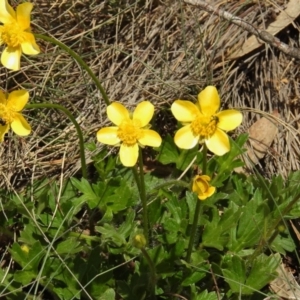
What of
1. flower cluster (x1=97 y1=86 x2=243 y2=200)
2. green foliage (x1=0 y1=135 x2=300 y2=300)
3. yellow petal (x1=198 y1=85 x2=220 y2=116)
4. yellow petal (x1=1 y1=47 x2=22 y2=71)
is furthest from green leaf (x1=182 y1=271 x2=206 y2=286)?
yellow petal (x1=1 y1=47 x2=22 y2=71)

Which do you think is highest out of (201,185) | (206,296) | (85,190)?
(201,185)

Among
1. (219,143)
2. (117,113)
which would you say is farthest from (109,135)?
(219,143)

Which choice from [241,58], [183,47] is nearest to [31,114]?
[183,47]

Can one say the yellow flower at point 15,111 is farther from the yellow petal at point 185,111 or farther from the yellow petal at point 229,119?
the yellow petal at point 229,119

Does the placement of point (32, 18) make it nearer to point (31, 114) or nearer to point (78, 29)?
point (78, 29)

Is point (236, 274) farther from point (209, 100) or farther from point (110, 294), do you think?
point (209, 100)

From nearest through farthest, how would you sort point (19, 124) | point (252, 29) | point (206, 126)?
1. point (206, 126)
2. point (19, 124)
3. point (252, 29)
